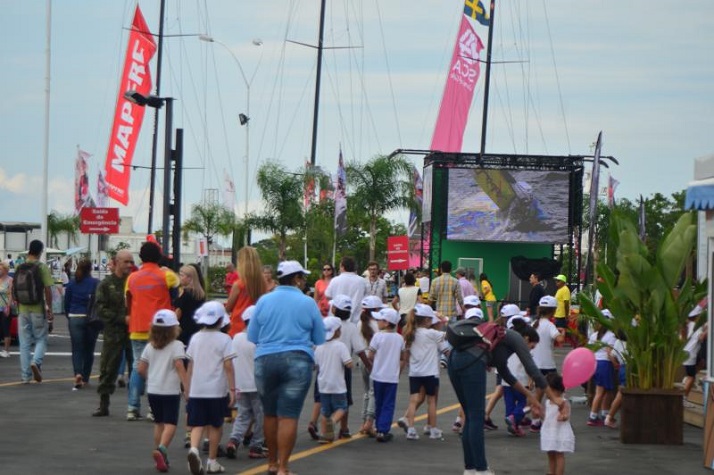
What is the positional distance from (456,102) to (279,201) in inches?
375

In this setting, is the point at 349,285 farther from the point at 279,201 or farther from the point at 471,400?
the point at 279,201

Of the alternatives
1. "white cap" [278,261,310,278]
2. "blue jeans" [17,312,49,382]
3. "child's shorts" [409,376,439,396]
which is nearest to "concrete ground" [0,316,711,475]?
"child's shorts" [409,376,439,396]

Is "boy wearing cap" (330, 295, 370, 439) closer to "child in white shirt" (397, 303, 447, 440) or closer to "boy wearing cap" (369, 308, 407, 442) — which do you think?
"boy wearing cap" (369, 308, 407, 442)

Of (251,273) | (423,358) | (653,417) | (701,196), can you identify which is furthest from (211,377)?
(653,417)

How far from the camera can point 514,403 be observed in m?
15.7

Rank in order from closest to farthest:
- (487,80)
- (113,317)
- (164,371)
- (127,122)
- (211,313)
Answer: (211,313), (164,371), (113,317), (127,122), (487,80)

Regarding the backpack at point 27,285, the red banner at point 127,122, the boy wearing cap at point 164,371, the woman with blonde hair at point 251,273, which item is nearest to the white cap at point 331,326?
the woman with blonde hair at point 251,273

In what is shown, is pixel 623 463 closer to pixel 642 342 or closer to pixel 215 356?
pixel 642 342

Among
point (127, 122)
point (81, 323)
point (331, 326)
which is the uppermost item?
point (127, 122)

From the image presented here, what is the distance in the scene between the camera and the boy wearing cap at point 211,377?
38.3 feet

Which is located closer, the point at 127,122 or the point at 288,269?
the point at 288,269

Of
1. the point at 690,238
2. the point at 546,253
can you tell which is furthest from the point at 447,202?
the point at 690,238

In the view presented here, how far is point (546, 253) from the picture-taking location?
4956cm

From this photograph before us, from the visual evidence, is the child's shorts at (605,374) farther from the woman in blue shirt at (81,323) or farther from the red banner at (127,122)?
the red banner at (127,122)
